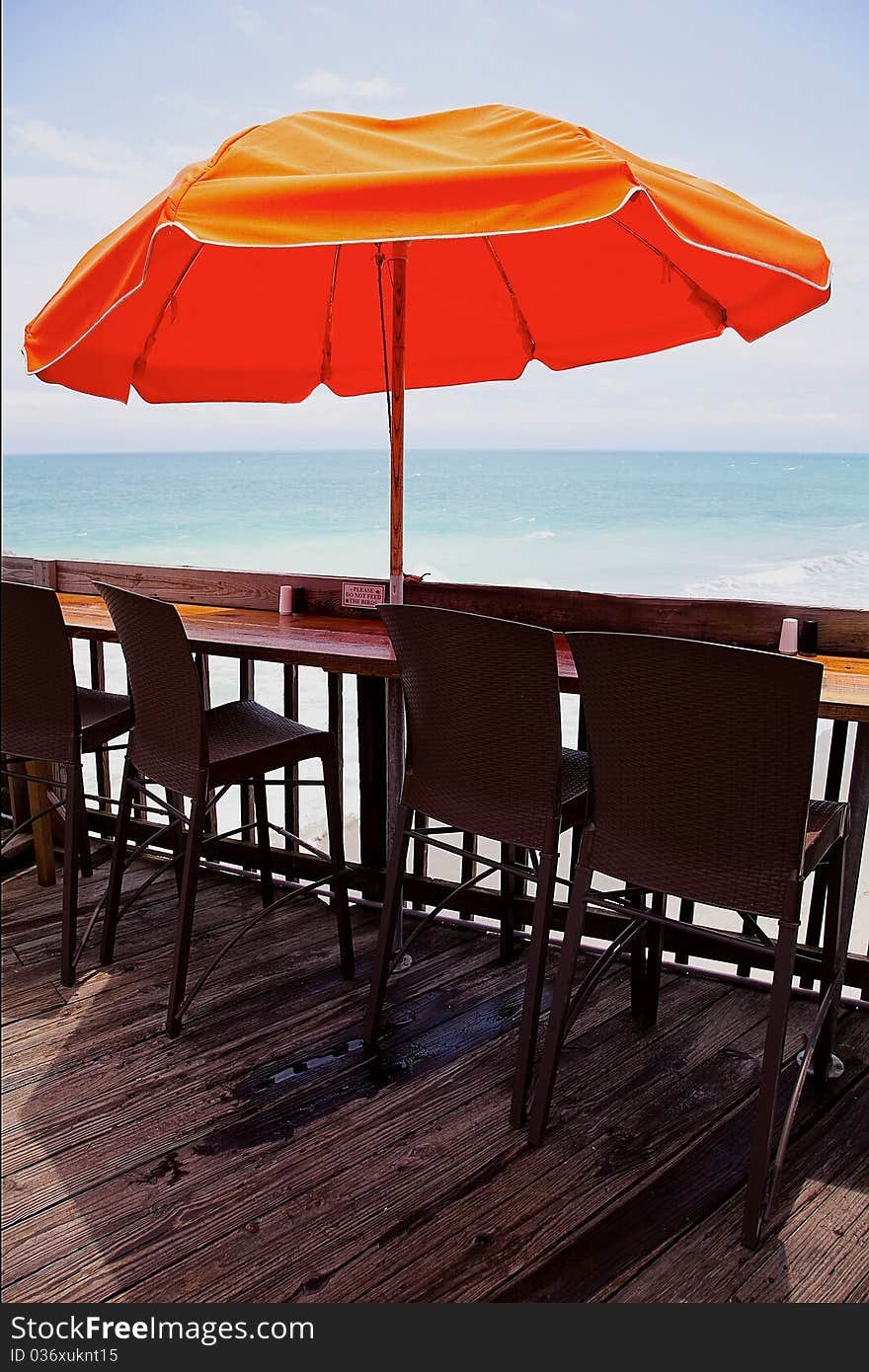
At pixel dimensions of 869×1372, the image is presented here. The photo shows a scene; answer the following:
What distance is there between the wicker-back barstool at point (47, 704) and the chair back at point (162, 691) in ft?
0.61

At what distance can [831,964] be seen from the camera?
2.44m

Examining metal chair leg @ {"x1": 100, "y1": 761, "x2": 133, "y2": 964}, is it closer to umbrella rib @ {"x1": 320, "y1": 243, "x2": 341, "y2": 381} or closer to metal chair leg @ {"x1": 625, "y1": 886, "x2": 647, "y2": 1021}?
metal chair leg @ {"x1": 625, "y1": 886, "x2": 647, "y2": 1021}

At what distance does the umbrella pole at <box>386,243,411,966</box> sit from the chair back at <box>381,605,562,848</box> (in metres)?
0.54

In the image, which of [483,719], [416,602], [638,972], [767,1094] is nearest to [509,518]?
[416,602]

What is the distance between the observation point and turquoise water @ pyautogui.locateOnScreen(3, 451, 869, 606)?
25125 mm

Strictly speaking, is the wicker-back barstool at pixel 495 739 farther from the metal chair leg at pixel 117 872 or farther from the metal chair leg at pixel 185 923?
the metal chair leg at pixel 117 872

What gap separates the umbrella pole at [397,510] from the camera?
9.80 ft

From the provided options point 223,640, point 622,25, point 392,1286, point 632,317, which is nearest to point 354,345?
point 632,317

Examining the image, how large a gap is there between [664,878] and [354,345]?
233cm

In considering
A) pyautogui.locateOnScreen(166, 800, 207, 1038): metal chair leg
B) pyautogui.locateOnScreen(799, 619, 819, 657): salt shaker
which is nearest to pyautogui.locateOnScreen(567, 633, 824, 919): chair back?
pyautogui.locateOnScreen(799, 619, 819, 657): salt shaker

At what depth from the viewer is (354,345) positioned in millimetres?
3566

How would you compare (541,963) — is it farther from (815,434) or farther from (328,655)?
(815,434)

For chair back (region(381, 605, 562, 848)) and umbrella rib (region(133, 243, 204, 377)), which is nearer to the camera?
chair back (region(381, 605, 562, 848))

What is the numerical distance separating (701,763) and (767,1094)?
0.64 m
